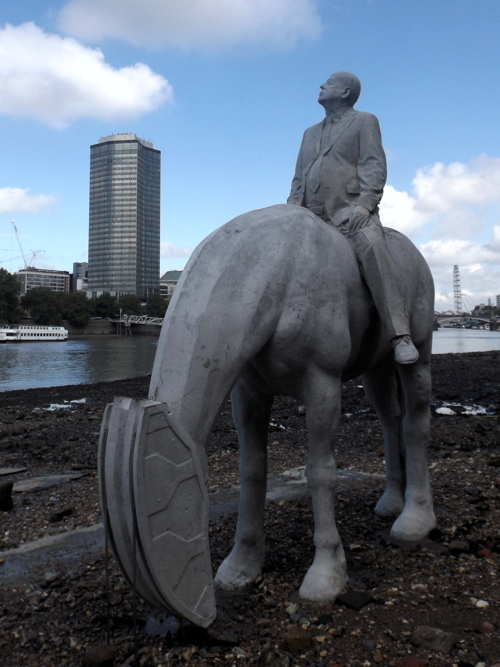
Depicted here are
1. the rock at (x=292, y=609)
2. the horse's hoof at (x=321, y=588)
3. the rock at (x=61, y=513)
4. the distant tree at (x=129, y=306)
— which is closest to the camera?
the rock at (x=292, y=609)

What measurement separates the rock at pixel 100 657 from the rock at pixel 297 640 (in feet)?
3.08

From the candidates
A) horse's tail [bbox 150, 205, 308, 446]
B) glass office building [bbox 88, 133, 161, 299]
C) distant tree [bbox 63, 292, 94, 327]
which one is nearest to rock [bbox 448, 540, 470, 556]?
horse's tail [bbox 150, 205, 308, 446]

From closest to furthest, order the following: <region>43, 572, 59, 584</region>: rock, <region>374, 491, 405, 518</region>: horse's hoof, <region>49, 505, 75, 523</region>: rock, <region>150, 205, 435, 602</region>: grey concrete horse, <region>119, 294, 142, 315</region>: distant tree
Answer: <region>150, 205, 435, 602</region>: grey concrete horse
<region>43, 572, 59, 584</region>: rock
<region>374, 491, 405, 518</region>: horse's hoof
<region>49, 505, 75, 523</region>: rock
<region>119, 294, 142, 315</region>: distant tree

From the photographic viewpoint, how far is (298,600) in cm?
377

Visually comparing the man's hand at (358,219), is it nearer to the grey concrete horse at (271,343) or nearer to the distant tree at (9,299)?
the grey concrete horse at (271,343)

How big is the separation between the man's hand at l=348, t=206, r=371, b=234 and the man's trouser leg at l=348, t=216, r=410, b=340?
0.08 meters

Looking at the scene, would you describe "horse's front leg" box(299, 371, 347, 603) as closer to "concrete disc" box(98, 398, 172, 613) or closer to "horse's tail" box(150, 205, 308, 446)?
"horse's tail" box(150, 205, 308, 446)

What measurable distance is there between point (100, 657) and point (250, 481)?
1507 millimetres

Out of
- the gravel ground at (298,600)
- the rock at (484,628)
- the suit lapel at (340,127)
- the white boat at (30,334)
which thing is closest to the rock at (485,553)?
the gravel ground at (298,600)

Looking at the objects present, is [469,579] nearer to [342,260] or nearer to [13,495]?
[342,260]

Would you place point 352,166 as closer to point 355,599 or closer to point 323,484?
point 323,484

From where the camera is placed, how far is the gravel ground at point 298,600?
3188 mm

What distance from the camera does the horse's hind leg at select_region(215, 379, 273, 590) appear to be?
409cm

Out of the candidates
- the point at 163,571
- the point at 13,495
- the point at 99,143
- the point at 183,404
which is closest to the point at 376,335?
the point at 183,404
